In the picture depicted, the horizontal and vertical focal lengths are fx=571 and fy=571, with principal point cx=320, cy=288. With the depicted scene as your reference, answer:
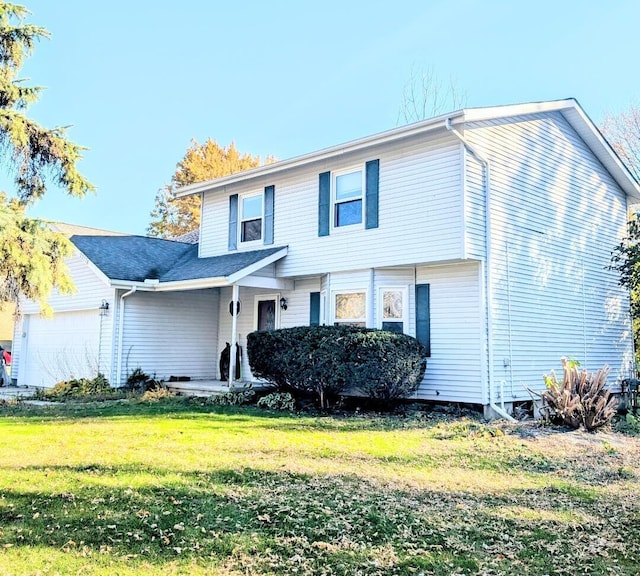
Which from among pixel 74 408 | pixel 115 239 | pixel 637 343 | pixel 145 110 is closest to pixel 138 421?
pixel 74 408

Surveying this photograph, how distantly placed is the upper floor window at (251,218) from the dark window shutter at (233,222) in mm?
170

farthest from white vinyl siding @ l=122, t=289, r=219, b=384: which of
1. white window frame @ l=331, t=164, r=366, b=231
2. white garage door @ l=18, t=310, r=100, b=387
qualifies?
white window frame @ l=331, t=164, r=366, b=231

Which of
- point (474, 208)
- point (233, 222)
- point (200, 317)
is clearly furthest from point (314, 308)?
point (474, 208)

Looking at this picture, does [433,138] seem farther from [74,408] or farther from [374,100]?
[374,100]

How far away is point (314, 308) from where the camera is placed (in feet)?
42.4

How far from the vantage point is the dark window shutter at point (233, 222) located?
1436cm

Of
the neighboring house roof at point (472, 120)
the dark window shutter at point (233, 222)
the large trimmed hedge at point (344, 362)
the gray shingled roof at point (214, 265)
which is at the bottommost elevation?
the large trimmed hedge at point (344, 362)

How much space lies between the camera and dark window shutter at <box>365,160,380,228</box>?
11.5 metres

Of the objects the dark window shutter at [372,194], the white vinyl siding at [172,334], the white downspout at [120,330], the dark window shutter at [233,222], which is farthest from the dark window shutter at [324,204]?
the white downspout at [120,330]

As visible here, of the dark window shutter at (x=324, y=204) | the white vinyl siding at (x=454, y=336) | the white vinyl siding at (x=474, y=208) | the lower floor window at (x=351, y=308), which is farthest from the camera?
the dark window shutter at (x=324, y=204)

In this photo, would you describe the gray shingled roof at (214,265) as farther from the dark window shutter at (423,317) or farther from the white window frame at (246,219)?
the dark window shutter at (423,317)

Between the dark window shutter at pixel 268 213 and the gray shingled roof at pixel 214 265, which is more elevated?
the dark window shutter at pixel 268 213

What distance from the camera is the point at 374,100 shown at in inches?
990

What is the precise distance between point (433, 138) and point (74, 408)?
330 inches
